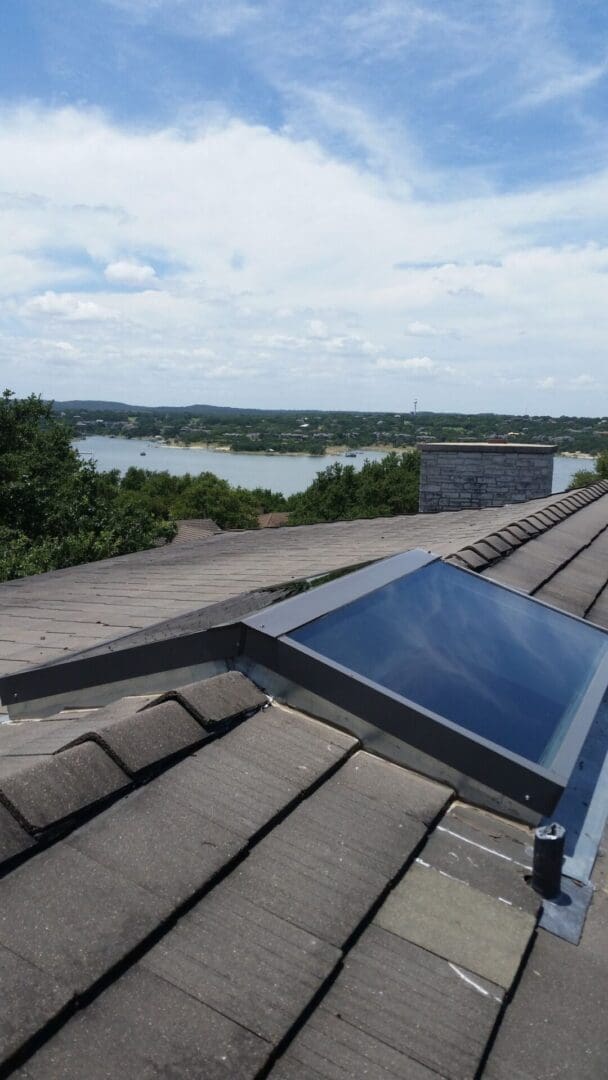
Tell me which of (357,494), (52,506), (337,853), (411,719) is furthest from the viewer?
(357,494)

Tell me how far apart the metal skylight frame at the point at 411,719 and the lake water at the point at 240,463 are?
78.3 m

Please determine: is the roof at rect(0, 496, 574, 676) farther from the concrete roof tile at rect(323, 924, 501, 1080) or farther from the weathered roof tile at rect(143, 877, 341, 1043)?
the concrete roof tile at rect(323, 924, 501, 1080)

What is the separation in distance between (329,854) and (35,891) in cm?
72

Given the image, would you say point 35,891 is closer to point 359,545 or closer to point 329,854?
point 329,854

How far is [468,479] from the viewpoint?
16406mm

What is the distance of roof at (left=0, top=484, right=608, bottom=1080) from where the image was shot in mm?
1438

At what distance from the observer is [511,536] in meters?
6.25

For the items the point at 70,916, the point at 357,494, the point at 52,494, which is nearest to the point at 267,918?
the point at 70,916

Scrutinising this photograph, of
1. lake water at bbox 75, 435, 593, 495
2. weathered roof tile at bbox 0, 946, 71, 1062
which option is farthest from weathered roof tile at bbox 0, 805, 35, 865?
lake water at bbox 75, 435, 593, 495

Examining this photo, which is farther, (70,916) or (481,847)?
(481,847)

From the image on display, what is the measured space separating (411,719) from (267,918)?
85 cm

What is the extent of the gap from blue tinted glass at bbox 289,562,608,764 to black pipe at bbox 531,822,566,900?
1.23ft

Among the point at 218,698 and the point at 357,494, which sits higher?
the point at 218,698

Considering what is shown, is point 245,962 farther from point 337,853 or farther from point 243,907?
point 337,853
